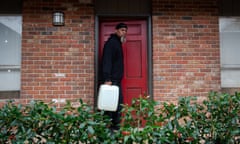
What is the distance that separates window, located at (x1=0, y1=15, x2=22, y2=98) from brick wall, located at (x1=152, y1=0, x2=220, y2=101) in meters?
2.66

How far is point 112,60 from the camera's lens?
4.75 metres

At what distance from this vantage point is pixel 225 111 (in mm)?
2695

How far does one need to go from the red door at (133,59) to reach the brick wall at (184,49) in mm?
255

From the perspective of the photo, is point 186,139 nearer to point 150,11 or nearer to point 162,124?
point 162,124

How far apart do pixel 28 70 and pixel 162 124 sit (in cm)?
334

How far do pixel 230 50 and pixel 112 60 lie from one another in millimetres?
2544

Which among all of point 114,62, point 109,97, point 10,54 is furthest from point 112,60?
point 10,54

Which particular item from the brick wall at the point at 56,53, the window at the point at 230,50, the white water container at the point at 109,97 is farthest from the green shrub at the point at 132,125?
the window at the point at 230,50

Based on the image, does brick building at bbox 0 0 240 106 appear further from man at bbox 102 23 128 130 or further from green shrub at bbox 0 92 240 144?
green shrub at bbox 0 92 240 144

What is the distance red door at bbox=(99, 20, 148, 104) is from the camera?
5.36 meters

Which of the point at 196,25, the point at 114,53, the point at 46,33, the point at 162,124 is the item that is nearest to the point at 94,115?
the point at 162,124

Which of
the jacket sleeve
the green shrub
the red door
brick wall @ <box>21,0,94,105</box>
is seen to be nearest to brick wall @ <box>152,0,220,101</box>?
the red door

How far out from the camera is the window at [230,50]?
5.48 metres

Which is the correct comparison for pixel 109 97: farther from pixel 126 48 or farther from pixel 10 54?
pixel 10 54
